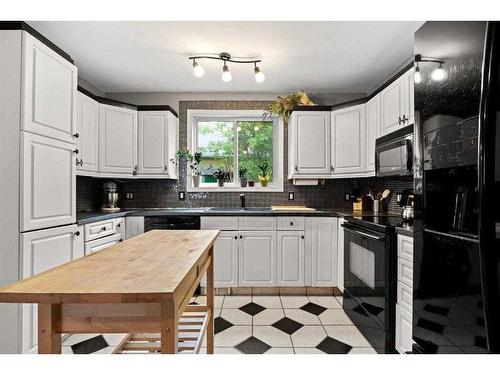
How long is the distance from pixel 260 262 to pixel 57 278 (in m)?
2.38

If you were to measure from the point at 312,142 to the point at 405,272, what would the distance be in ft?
6.73

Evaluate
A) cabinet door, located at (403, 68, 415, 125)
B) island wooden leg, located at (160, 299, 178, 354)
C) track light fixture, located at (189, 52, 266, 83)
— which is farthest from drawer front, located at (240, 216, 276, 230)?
island wooden leg, located at (160, 299, 178, 354)

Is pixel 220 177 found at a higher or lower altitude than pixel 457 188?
higher

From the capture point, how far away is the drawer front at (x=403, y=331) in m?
1.72

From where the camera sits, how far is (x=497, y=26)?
2.64 ft

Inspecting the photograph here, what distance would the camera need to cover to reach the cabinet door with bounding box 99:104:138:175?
326 cm

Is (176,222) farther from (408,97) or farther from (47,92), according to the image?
(408,97)

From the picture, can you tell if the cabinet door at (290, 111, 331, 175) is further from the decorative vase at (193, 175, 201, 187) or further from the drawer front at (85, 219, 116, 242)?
the drawer front at (85, 219, 116, 242)

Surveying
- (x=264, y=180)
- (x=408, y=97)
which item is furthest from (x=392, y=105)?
(x=264, y=180)

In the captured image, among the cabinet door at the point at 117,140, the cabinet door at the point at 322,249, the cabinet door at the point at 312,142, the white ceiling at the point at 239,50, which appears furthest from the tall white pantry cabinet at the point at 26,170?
the cabinet door at the point at 312,142

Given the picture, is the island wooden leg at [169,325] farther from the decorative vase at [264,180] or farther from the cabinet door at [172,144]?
the decorative vase at [264,180]

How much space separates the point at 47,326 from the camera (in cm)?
88

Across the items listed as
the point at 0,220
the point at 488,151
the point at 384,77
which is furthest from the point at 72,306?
the point at 384,77

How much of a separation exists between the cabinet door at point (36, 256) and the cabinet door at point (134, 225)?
40.6 inches
